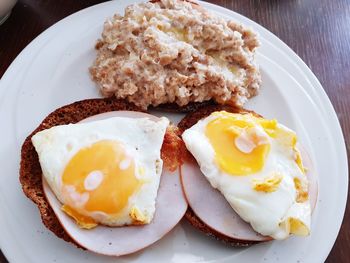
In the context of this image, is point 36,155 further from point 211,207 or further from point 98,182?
point 211,207

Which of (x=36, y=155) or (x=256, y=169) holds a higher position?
(x=36, y=155)

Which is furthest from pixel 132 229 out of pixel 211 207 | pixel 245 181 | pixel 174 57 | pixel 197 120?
pixel 174 57

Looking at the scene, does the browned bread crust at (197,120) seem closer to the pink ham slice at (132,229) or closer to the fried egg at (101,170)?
Result: the pink ham slice at (132,229)

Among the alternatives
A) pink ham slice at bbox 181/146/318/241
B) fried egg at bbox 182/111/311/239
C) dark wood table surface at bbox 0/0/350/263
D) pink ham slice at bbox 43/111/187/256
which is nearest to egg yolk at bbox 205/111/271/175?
fried egg at bbox 182/111/311/239

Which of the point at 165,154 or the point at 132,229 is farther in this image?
the point at 165,154

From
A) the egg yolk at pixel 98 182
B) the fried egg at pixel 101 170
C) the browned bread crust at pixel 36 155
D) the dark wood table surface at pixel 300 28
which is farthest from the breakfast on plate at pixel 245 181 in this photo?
the dark wood table surface at pixel 300 28
